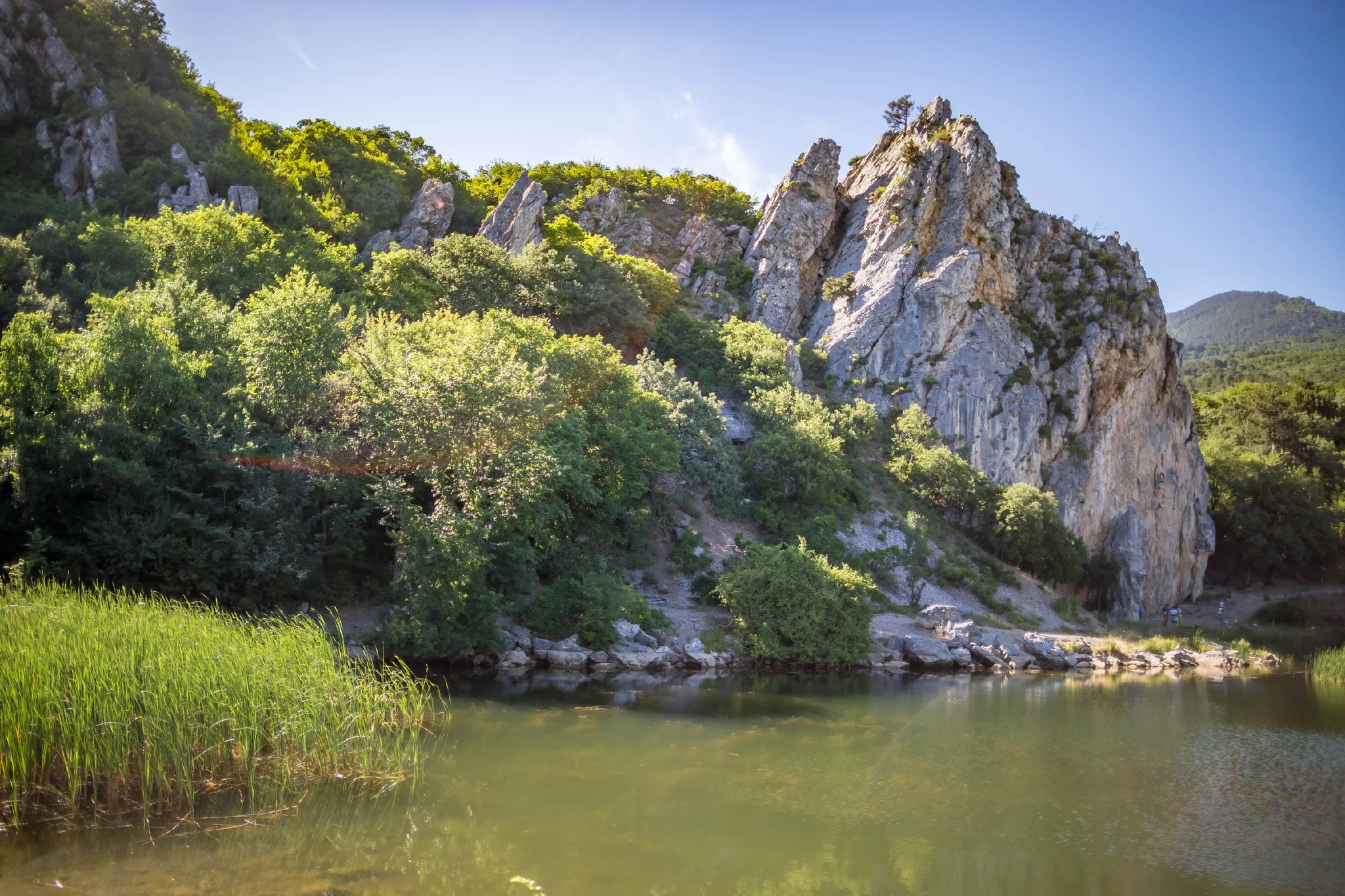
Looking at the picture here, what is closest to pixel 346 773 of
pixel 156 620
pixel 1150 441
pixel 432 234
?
pixel 156 620

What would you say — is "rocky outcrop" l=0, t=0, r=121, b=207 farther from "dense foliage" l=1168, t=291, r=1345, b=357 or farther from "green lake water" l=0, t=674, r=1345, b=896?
"dense foliage" l=1168, t=291, r=1345, b=357

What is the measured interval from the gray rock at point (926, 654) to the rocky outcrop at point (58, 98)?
4687cm

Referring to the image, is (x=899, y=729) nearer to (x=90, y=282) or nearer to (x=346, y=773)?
(x=346, y=773)

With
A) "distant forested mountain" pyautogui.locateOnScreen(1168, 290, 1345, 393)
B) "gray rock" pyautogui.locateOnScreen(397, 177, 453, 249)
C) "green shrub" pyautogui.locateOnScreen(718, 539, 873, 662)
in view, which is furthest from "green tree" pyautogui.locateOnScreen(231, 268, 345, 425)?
"distant forested mountain" pyautogui.locateOnScreen(1168, 290, 1345, 393)

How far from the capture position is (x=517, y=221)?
51.4 metres

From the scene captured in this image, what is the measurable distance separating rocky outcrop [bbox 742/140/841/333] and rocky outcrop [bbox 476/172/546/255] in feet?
55.0

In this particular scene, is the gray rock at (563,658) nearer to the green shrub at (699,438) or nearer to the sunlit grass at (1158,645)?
the green shrub at (699,438)

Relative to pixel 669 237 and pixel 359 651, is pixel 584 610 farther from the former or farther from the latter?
pixel 669 237

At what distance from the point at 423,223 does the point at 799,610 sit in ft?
134

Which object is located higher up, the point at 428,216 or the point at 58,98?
the point at 58,98

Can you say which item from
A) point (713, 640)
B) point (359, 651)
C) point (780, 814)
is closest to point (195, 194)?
point (359, 651)

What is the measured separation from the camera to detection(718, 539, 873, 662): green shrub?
2688 cm

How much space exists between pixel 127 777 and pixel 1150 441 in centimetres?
6336

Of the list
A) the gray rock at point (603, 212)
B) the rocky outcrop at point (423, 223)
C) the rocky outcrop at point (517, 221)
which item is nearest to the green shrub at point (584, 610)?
the rocky outcrop at point (517, 221)
